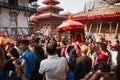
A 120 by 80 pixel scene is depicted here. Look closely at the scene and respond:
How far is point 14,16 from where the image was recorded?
3803 cm

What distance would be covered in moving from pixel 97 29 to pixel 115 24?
257cm

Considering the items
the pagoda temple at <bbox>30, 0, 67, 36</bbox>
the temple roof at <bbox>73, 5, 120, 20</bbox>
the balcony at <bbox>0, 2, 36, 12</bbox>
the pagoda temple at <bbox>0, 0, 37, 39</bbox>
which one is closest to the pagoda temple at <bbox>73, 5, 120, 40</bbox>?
the temple roof at <bbox>73, 5, 120, 20</bbox>

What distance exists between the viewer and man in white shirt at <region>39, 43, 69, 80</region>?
18.5 ft

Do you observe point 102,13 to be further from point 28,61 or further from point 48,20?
point 28,61

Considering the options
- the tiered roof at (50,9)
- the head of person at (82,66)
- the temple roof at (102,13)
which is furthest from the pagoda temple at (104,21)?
the head of person at (82,66)

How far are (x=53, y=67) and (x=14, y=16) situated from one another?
33182 millimetres

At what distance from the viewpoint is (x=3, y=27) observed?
35.7 metres

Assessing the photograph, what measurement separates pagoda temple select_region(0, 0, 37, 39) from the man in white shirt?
97.6ft

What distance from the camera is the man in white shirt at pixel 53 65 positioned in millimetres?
5646

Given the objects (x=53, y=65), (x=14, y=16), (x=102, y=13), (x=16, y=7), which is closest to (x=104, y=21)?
(x=102, y=13)

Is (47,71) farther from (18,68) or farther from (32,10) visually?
(32,10)

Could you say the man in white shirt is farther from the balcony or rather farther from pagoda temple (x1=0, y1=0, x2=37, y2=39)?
the balcony

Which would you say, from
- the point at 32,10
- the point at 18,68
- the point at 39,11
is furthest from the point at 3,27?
the point at 18,68

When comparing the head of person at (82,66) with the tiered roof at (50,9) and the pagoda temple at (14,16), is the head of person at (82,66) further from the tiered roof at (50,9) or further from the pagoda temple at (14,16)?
the tiered roof at (50,9)
